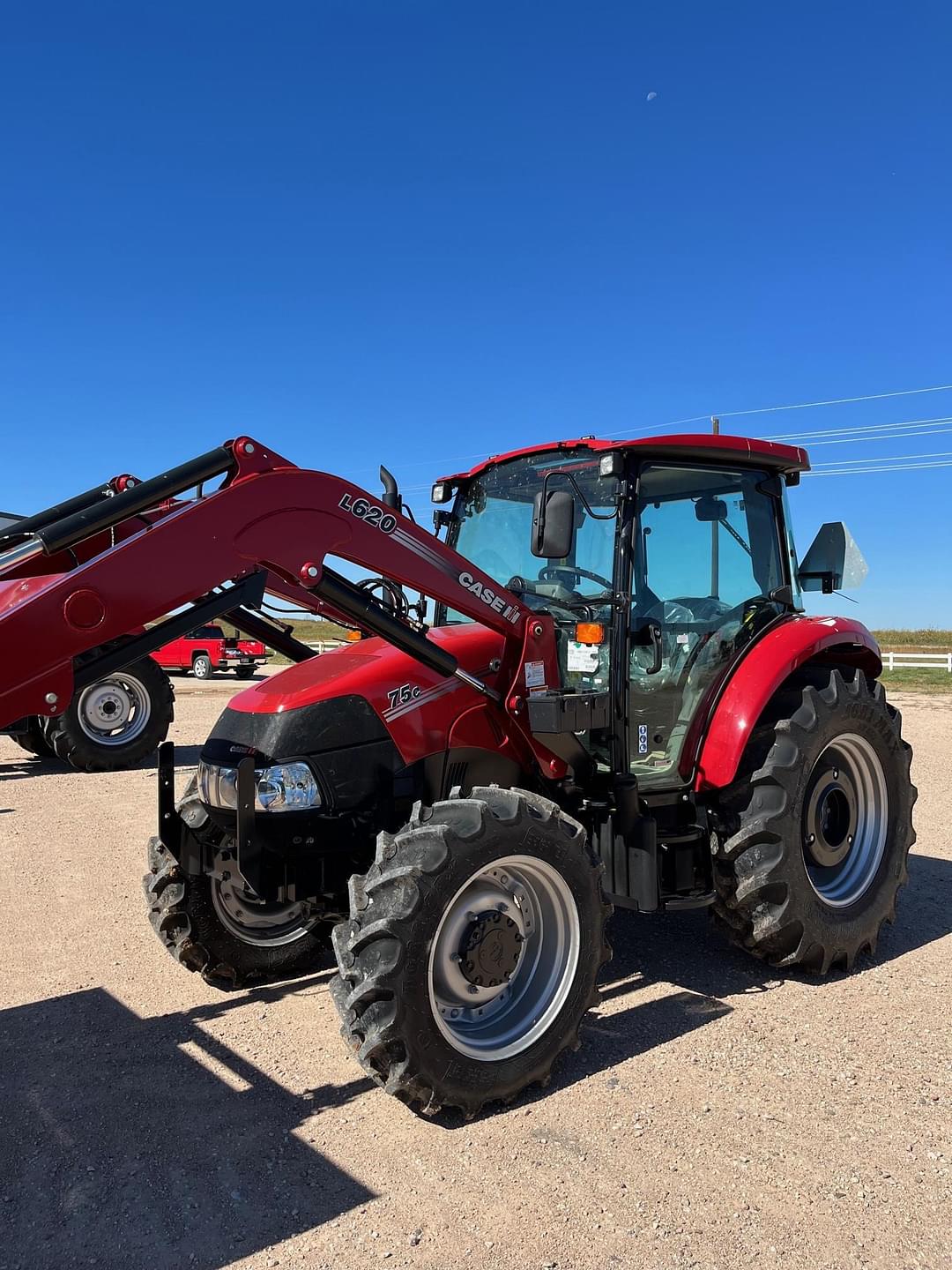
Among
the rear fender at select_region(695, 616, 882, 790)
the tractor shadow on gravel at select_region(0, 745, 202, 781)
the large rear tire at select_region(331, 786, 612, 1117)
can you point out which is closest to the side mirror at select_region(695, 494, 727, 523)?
the rear fender at select_region(695, 616, 882, 790)

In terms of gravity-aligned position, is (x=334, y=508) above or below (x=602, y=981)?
above

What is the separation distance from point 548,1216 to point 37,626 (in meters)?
2.36

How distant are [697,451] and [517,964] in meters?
2.53

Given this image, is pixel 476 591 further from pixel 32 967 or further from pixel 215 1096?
pixel 32 967

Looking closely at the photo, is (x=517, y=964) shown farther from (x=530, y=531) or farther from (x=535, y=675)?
(x=530, y=531)

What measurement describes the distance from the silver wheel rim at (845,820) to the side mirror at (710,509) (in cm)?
130

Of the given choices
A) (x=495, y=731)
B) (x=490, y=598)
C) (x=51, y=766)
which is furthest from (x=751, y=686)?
(x=51, y=766)

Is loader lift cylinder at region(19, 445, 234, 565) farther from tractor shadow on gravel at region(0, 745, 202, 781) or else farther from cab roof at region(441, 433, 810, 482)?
tractor shadow on gravel at region(0, 745, 202, 781)

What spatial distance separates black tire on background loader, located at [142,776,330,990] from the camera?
4.20 m

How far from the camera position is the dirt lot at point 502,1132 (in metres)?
2.69

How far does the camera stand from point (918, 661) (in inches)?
1089

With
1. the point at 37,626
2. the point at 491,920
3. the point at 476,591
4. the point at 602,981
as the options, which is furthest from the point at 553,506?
the point at 602,981

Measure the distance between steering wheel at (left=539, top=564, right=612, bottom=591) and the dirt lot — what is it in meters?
1.94

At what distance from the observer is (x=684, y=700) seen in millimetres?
4590
